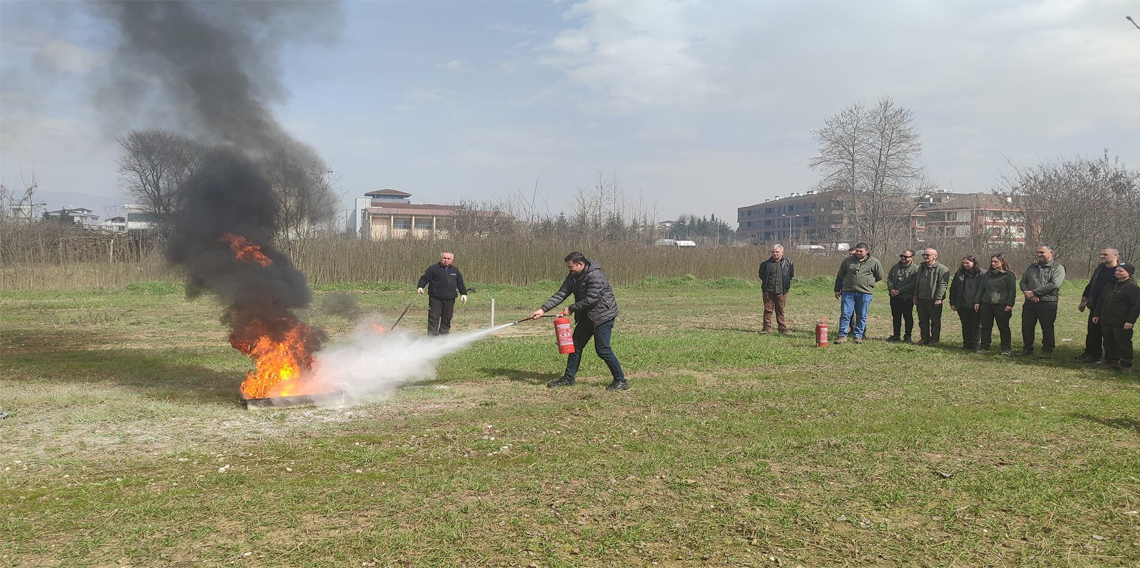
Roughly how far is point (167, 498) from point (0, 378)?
23.7 ft

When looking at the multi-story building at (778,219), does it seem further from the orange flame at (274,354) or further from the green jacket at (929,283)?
the orange flame at (274,354)

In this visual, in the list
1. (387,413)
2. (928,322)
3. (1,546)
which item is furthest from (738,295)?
(1,546)

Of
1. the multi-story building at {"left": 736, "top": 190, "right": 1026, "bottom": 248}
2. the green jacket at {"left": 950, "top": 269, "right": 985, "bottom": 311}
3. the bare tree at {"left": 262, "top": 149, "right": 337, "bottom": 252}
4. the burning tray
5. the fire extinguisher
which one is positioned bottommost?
the burning tray

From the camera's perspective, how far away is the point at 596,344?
390 inches

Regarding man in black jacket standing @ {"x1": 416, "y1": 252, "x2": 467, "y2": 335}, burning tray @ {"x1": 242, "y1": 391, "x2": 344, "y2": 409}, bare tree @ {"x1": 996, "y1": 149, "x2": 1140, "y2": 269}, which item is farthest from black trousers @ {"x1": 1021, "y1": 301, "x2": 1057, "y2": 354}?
bare tree @ {"x1": 996, "y1": 149, "x2": 1140, "y2": 269}

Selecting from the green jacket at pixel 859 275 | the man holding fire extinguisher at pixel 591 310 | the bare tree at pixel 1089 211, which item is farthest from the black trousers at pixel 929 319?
the bare tree at pixel 1089 211

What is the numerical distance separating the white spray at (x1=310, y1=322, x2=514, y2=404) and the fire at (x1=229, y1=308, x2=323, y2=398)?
15.1 inches

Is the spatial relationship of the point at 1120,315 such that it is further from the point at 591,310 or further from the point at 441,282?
the point at 441,282

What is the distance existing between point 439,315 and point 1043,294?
34.9ft

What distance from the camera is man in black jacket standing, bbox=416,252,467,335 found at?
43.1 feet

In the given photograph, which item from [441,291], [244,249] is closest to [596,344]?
[441,291]

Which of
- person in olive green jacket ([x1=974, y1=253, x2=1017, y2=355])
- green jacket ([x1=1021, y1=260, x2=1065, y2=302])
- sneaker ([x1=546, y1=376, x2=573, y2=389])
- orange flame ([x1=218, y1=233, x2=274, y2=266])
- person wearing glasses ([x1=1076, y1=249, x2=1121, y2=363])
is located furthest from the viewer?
person in olive green jacket ([x1=974, y1=253, x2=1017, y2=355])

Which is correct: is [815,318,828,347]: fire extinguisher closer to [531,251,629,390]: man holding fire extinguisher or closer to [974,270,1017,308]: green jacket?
[974,270,1017,308]: green jacket

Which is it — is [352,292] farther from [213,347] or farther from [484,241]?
[213,347]
